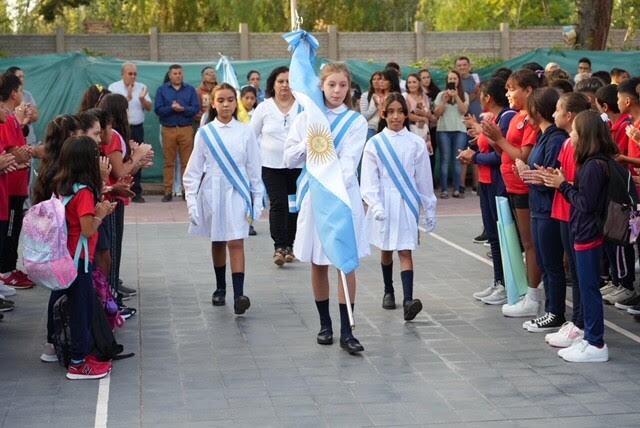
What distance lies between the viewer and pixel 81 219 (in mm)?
8125

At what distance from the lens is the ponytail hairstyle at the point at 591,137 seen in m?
8.20

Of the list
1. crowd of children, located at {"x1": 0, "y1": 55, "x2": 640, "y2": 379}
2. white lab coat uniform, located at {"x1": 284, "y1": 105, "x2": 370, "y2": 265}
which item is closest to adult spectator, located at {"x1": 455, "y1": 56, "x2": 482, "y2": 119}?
crowd of children, located at {"x1": 0, "y1": 55, "x2": 640, "y2": 379}

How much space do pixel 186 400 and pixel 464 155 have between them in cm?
373

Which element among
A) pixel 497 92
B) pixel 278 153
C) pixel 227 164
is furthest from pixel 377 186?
pixel 278 153

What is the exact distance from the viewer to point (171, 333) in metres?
9.54

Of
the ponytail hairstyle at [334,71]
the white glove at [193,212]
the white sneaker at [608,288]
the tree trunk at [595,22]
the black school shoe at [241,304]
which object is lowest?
the white sneaker at [608,288]

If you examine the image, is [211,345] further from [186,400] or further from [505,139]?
[505,139]

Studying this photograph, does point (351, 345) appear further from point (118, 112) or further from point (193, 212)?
point (118, 112)

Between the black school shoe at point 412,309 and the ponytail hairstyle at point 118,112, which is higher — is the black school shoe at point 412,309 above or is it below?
below

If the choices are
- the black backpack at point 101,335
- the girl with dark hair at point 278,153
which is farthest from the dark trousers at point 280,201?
the black backpack at point 101,335

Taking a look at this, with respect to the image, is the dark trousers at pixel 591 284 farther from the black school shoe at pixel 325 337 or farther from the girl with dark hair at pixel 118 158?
the girl with dark hair at pixel 118 158

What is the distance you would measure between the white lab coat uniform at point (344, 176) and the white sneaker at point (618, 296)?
2.69 meters

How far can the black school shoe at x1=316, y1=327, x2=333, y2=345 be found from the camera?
356 inches

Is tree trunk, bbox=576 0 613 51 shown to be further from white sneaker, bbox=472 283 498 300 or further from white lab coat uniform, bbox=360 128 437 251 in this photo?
white lab coat uniform, bbox=360 128 437 251
